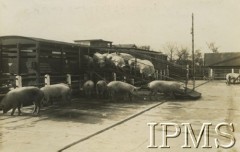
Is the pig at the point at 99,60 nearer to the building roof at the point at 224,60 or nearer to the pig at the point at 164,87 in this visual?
the pig at the point at 164,87

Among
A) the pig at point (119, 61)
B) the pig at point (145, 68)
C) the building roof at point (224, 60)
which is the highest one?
the building roof at point (224, 60)

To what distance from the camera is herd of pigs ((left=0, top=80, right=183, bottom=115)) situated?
11.8 meters

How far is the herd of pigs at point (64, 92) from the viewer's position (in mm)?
11778

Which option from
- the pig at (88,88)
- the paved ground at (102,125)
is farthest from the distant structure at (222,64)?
the paved ground at (102,125)

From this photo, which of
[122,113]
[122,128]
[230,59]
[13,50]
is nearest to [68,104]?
[122,113]

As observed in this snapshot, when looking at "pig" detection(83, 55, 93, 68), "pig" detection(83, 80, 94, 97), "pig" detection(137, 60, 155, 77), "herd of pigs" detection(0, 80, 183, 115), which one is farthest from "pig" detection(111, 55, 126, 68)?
"pig" detection(83, 80, 94, 97)

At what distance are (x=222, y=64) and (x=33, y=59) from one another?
33415mm

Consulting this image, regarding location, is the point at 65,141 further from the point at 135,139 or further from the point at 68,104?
the point at 68,104

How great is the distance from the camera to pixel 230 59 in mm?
45219

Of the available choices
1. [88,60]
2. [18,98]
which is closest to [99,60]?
[88,60]

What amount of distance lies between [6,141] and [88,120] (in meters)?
3.32

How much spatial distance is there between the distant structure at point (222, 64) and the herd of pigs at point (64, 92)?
25910 millimetres

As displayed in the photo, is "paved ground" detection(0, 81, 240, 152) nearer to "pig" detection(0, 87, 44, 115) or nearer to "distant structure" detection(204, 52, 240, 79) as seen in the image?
"pig" detection(0, 87, 44, 115)

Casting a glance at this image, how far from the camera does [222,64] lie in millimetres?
45125
